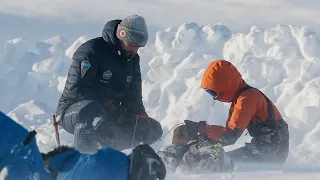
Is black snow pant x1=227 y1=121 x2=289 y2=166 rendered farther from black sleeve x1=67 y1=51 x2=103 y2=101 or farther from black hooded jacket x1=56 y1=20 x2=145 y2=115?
black sleeve x1=67 y1=51 x2=103 y2=101

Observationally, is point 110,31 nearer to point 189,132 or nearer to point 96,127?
point 96,127

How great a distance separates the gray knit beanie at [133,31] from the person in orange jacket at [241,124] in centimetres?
78

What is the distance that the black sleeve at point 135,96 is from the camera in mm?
7547

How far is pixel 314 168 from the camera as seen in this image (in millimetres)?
6383

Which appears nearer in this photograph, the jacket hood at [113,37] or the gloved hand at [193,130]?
the gloved hand at [193,130]

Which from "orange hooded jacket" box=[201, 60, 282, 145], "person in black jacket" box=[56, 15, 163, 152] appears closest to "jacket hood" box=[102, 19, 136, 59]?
"person in black jacket" box=[56, 15, 163, 152]

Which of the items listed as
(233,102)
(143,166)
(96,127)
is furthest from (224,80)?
(143,166)

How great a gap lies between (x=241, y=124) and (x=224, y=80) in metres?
0.57

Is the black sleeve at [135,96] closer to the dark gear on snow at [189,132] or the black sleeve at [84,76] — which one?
the black sleeve at [84,76]

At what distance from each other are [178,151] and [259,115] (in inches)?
42.1

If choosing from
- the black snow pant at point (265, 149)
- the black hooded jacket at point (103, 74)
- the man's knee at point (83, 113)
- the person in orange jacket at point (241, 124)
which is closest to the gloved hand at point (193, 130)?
the person in orange jacket at point (241, 124)

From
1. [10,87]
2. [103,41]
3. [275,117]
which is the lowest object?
[10,87]

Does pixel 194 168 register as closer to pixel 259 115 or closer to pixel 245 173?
pixel 245 173

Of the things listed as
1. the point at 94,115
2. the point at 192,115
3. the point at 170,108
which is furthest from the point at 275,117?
the point at 170,108
